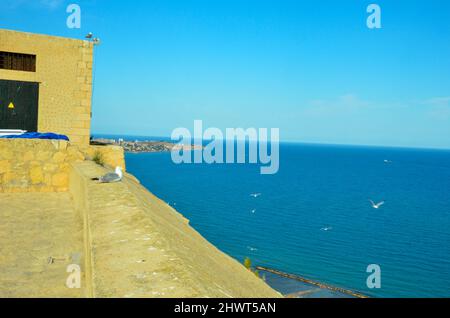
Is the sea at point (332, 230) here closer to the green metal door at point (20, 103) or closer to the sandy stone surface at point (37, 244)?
the green metal door at point (20, 103)

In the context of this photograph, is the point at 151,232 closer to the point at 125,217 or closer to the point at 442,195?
the point at 125,217

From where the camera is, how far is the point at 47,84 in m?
15.8

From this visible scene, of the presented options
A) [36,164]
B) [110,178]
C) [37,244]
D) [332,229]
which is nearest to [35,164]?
[36,164]

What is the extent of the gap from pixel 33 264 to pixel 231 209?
61.3 meters

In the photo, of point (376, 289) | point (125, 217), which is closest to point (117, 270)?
point (125, 217)

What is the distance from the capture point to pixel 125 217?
518cm

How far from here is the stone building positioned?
1566 centimetres

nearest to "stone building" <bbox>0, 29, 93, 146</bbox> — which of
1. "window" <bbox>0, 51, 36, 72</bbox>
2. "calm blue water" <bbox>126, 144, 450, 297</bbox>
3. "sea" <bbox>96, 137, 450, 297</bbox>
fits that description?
"window" <bbox>0, 51, 36, 72</bbox>

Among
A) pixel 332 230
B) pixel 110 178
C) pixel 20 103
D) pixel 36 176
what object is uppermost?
A: pixel 20 103

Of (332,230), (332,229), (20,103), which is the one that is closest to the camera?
(20,103)

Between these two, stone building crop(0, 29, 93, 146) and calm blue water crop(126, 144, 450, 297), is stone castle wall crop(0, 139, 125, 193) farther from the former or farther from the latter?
calm blue water crop(126, 144, 450, 297)

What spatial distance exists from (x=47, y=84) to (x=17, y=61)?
148 cm

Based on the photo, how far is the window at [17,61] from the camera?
15.5 meters

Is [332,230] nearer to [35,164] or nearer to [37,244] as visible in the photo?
[35,164]
